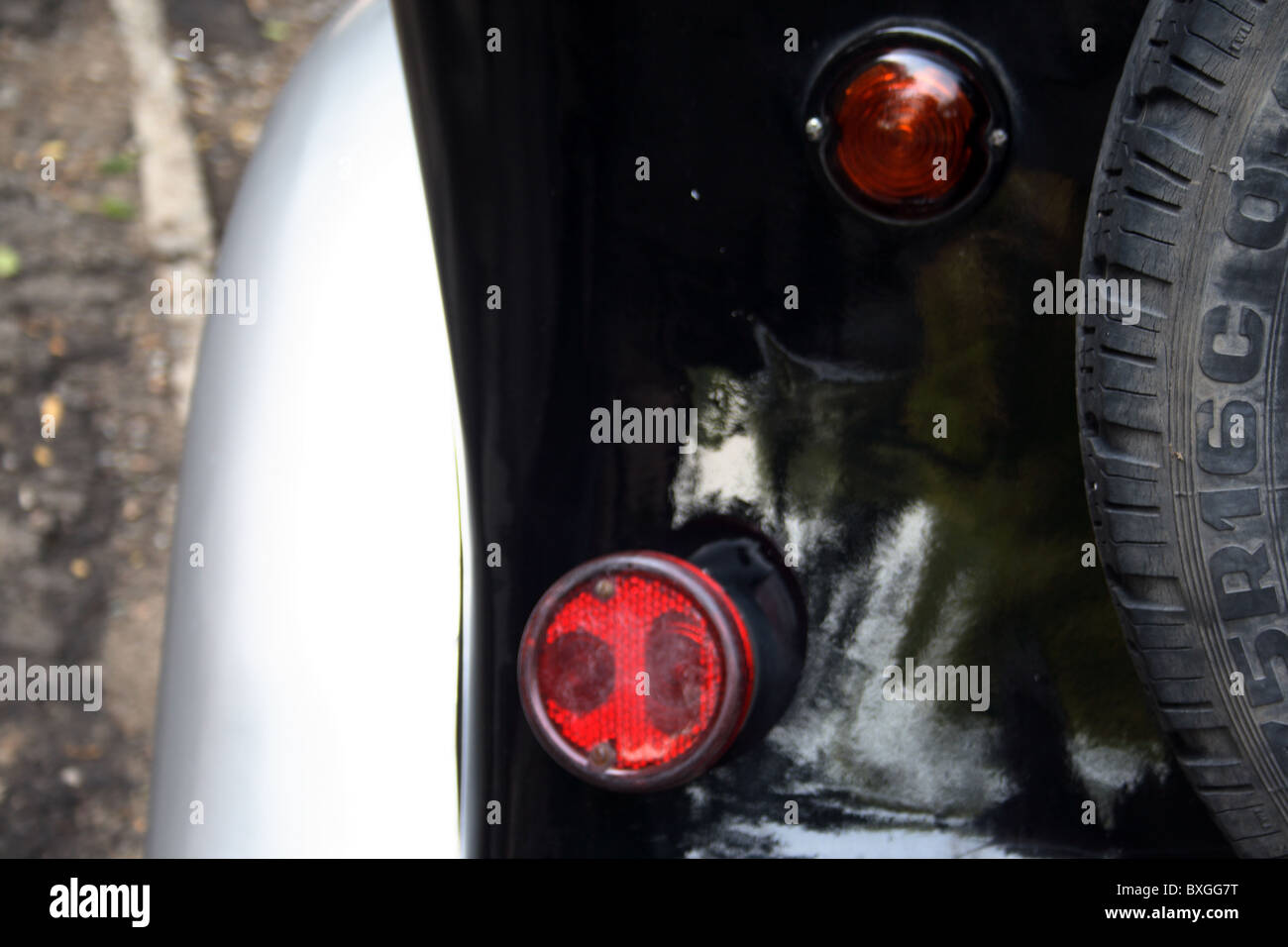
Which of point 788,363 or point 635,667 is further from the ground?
point 788,363

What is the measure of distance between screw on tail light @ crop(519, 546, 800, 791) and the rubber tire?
40cm

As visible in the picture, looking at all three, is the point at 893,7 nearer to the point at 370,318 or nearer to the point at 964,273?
the point at 964,273

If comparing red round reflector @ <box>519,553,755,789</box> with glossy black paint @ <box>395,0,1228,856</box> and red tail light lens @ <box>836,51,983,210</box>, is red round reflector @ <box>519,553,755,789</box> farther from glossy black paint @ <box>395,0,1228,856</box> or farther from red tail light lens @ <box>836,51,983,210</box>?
red tail light lens @ <box>836,51,983,210</box>

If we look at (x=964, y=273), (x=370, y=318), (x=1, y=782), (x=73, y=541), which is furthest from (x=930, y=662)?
(x=73, y=541)

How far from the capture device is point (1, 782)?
258 cm

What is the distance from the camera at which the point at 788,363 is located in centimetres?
124

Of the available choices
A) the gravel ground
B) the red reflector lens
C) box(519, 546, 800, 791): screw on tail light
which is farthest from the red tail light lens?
the gravel ground

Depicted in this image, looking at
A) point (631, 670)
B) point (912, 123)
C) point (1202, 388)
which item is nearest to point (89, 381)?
point (631, 670)

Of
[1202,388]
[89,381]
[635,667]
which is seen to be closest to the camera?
[1202,388]

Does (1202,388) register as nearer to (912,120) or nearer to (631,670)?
(912,120)

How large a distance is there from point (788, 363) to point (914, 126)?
279 millimetres

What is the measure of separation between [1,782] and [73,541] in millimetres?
647

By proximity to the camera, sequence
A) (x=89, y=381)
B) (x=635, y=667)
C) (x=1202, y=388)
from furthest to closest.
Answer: (x=89, y=381), (x=635, y=667), (x=1202, y=388)

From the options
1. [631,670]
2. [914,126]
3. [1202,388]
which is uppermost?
[914,126]
